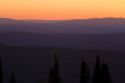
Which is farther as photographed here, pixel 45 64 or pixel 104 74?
pixel 45 64

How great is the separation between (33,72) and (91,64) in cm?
561

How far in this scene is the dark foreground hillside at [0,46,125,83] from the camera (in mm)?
41925

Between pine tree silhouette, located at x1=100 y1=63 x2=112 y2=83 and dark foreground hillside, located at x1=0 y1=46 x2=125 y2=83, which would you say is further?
dark foreground hillside, located at x1=0 y1=46 x2=125 y2=83

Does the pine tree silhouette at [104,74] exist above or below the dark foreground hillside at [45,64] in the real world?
above

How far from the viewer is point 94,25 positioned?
143 metres

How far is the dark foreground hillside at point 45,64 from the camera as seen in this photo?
41.9 metres

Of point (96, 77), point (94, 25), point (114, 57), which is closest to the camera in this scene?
point (96, 77)

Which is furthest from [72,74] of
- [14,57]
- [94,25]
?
[94,25]

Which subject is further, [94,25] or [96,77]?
[94,25]

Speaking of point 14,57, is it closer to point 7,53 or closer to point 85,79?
point 7,53

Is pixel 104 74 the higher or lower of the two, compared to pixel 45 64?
higher

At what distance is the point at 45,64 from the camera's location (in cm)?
5128

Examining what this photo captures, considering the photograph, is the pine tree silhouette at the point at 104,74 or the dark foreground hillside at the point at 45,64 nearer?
the pine tree silhouette at the point at 104,74

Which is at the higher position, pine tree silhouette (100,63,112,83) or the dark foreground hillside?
pine tree silhouette (100,63,112,83)
